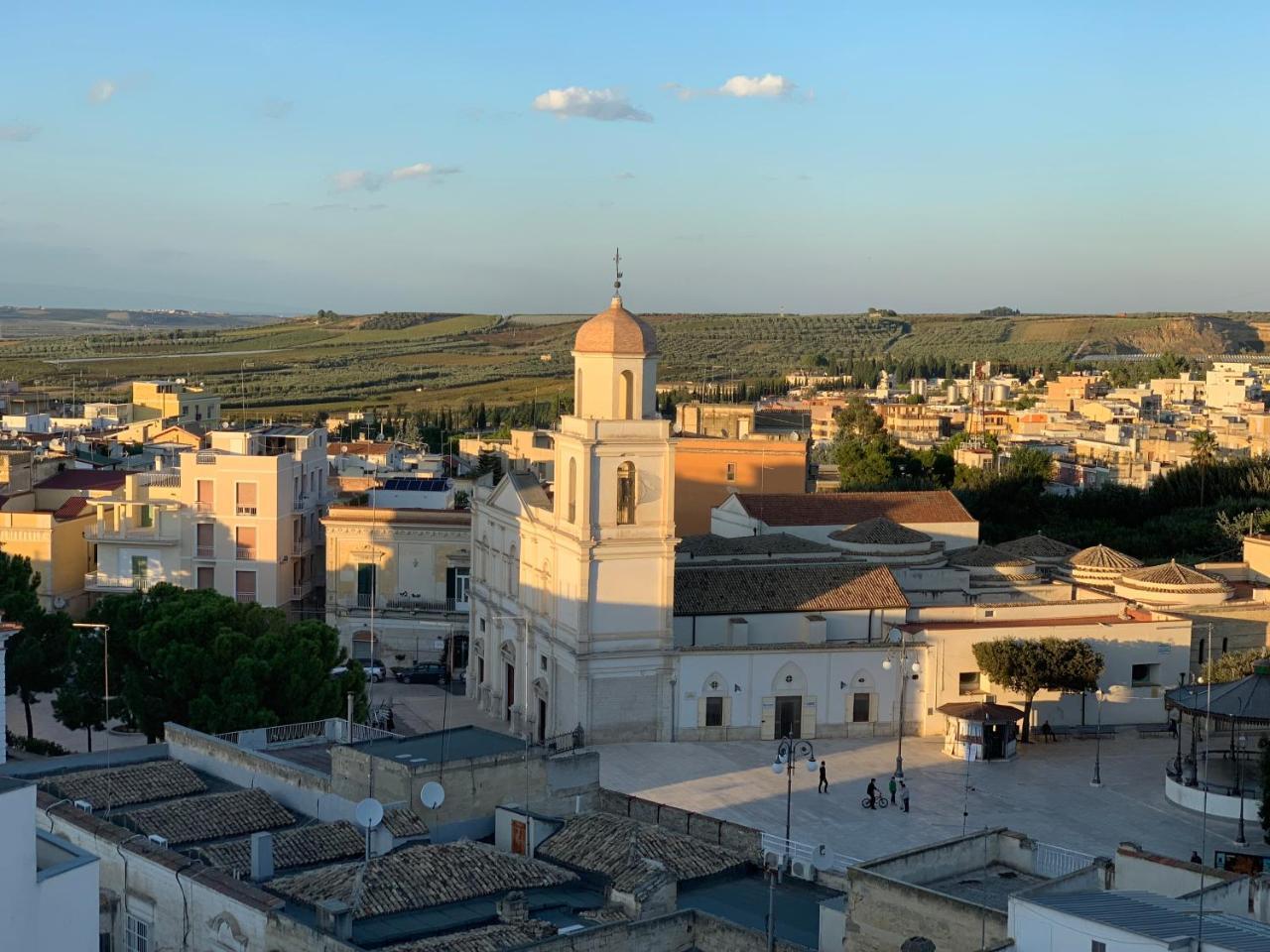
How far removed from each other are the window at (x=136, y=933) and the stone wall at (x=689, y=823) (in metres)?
6.22

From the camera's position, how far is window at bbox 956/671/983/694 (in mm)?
34750

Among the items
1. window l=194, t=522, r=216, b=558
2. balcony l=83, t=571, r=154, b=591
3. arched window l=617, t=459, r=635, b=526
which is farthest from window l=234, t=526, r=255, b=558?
arched window l=617, t=459, r=635, b=526

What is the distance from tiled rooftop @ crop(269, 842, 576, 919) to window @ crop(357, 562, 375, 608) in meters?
25.6

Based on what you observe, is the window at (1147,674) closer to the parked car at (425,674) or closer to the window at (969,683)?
the window at (969,683)

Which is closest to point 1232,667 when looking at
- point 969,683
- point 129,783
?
point 969,683

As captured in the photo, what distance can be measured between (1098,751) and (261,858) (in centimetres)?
2051

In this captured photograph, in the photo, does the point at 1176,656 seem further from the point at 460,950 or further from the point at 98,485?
the point at 98,485

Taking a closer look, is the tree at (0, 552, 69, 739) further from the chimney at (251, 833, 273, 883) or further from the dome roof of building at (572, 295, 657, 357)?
the chimney at (251, 833, 273, 883)

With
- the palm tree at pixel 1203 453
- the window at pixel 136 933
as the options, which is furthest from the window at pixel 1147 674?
the palm tree at pixel 1203 453

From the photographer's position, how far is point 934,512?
45.0 metres

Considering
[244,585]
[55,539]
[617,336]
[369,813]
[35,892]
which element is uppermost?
[617,336]

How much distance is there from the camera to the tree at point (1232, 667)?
33.2 m

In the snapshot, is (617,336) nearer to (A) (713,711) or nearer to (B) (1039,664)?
(A) (713,711)

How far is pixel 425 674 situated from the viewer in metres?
40.9
